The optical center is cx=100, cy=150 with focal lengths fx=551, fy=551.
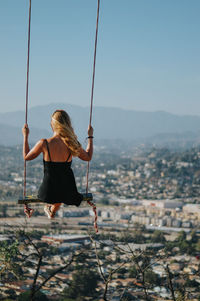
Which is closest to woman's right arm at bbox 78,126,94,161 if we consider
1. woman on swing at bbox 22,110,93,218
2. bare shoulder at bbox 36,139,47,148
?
woman on swing at bbox 22,110,93,218

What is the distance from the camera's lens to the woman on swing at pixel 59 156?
3152 mm

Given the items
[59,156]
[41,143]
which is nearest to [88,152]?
[59,156]

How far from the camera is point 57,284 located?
20812 mm

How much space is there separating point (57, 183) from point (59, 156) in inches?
7.0

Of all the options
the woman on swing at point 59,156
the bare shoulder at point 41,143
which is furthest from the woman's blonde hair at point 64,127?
the bare shoulder at point 41,143

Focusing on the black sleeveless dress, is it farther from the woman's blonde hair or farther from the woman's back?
the woman's blonde hair

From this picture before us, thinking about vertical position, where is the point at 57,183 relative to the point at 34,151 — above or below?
below

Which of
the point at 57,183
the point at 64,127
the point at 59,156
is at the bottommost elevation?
the point at 57,183

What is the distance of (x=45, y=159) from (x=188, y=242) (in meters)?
30.7

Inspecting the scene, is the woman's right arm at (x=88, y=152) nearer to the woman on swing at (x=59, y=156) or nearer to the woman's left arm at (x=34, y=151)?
the woman on swing at (x=59, y=156)

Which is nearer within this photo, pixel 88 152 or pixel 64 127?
pixel 64 127

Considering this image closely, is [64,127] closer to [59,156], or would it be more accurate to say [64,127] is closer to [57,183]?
[59,156]

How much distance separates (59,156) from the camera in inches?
127

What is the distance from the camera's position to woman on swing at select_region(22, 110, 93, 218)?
3152 millimetres
